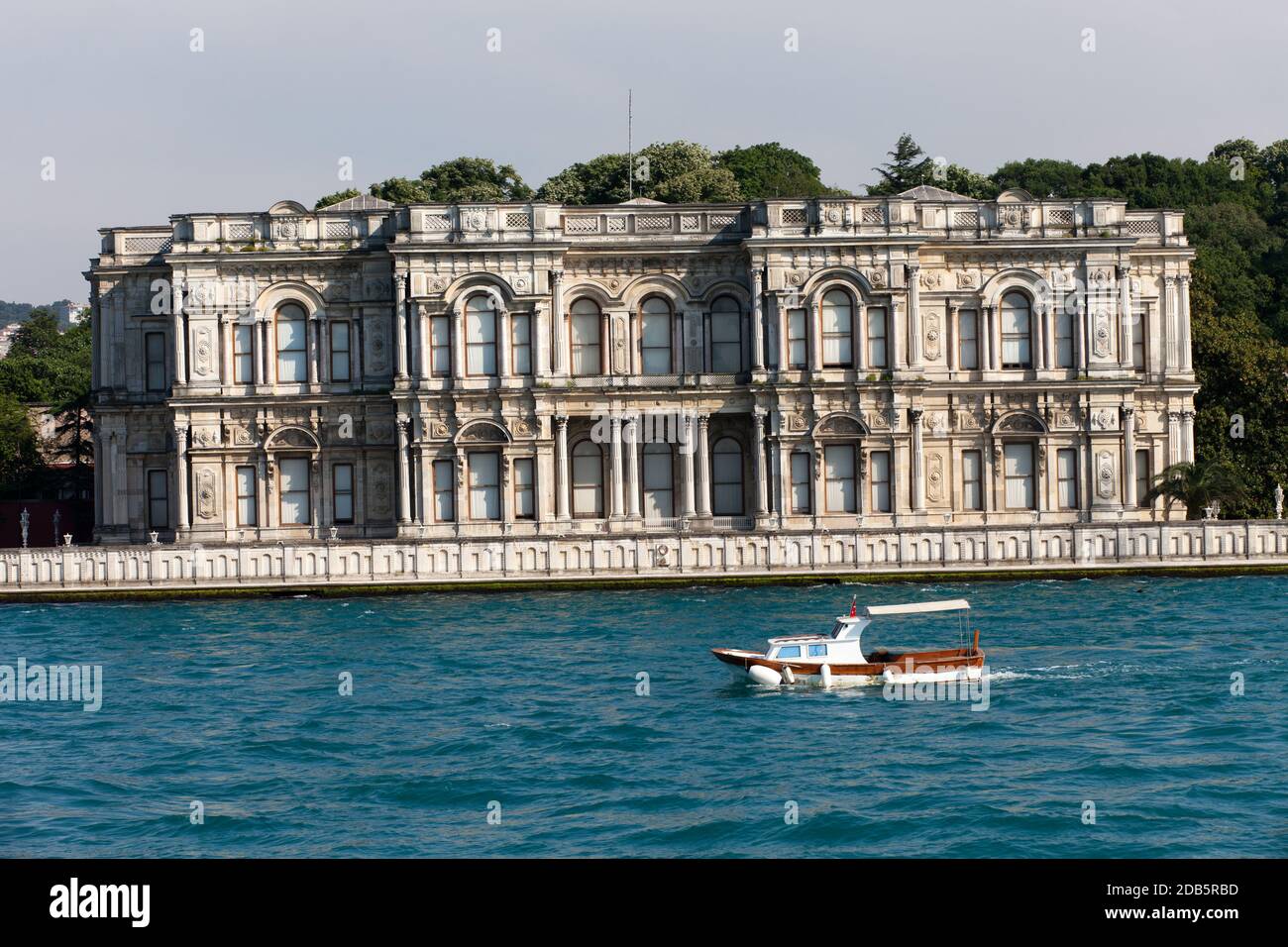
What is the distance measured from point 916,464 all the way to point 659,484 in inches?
263

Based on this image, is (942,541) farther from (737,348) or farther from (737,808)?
(737,808)

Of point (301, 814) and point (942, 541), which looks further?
point (942, 541)

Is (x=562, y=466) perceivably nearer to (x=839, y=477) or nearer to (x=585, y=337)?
(x=585, y=337)

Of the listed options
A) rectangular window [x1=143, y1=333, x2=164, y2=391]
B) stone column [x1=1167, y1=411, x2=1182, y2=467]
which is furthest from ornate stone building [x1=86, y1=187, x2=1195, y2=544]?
rectangular window [x1=143, y1=333, x2=164, y2=391]

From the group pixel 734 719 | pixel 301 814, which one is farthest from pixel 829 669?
pixel 301 814

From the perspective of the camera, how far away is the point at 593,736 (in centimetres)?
2272

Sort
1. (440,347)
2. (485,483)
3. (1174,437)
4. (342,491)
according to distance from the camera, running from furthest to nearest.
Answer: (1174,437), (342,491), (485,483), (440,347)

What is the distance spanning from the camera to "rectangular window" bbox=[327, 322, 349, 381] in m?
46.5

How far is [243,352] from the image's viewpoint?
46.1 m

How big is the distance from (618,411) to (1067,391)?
11.7 m

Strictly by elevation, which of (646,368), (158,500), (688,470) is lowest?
(158,500)

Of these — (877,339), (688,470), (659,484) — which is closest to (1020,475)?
(877,339)

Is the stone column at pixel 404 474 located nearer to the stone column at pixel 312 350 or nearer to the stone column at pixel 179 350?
the stone column at pixel 312 350

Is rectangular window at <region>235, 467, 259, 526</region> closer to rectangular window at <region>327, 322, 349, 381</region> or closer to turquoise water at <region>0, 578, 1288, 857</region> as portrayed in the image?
rectangular window at <region>327, 322, 349, 381</region>
